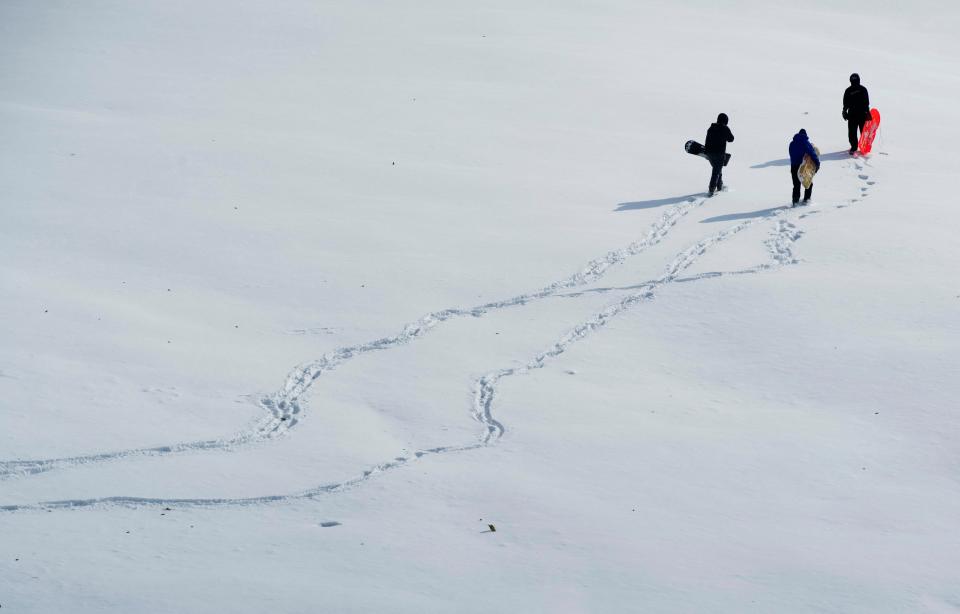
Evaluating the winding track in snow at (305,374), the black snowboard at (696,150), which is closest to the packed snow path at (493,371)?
the winding track in snow at (305,374)

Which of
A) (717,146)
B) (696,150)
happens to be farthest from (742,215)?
(696,150)

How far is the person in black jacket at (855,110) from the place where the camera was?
672 inches

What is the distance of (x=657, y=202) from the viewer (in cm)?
1470

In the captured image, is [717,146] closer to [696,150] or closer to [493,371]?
[696,150]

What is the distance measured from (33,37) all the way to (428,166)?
399 inches

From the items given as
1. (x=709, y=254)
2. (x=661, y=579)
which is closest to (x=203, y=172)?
(x=709, y=254)

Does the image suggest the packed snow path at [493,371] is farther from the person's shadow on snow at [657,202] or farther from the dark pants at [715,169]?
the dark pants at [715,169]

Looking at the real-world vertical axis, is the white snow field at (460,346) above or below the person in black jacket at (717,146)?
below

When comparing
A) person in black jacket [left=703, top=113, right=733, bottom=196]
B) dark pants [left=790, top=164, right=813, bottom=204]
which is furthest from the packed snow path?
person in black jacket [left=703, top=113, right=733, bottom=196]

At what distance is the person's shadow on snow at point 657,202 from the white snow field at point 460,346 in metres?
0.05

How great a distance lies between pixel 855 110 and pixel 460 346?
936 cm

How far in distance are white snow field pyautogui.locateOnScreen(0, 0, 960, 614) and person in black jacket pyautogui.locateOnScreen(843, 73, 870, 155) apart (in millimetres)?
421

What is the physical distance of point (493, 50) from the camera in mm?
22141

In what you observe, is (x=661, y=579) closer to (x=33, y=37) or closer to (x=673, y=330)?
(x=673, y=330)
